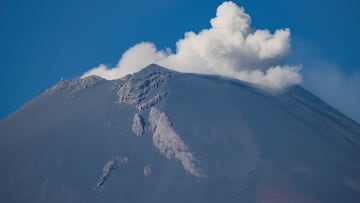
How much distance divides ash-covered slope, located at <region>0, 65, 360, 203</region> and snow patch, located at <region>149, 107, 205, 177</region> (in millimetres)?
245

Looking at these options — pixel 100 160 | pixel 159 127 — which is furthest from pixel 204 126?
pixel 100 160

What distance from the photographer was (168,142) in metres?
160

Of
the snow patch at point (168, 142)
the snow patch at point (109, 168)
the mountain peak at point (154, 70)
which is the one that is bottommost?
the snow patch at point (109, 168)

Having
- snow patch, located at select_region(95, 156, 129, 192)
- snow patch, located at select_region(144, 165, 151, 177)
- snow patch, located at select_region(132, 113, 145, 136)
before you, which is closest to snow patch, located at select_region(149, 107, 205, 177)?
snow patch, located at select_region(132, 113, 145, 136)

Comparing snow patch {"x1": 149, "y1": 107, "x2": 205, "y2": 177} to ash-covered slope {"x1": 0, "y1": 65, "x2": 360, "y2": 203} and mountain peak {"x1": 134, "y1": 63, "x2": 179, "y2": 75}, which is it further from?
mountain peak {"x1": 134, "y1": 63, "x2": 179, "y2": 75}

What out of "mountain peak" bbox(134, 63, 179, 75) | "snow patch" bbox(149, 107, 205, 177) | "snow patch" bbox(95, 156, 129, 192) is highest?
"mountain peak" bbox(134, 63, 179, 75)

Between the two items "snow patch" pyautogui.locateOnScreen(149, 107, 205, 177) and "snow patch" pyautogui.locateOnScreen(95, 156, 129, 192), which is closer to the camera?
"snow patch" pyautogui.locateOnScreen(95, 156, 129, 192)

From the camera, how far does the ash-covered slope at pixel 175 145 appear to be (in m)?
142

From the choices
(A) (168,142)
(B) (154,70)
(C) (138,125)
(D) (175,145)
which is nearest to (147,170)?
(D) (175,145)

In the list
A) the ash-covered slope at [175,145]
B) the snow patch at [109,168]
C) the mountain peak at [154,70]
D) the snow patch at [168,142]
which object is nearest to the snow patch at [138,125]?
the ash-covered slope at [175,145]

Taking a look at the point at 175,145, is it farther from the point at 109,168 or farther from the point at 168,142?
the point at 109,168

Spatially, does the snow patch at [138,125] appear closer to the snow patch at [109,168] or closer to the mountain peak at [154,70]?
the snow patch at [109,168]

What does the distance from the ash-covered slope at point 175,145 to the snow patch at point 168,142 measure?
0.24 meters

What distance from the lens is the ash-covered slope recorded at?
Answer: 467ft
